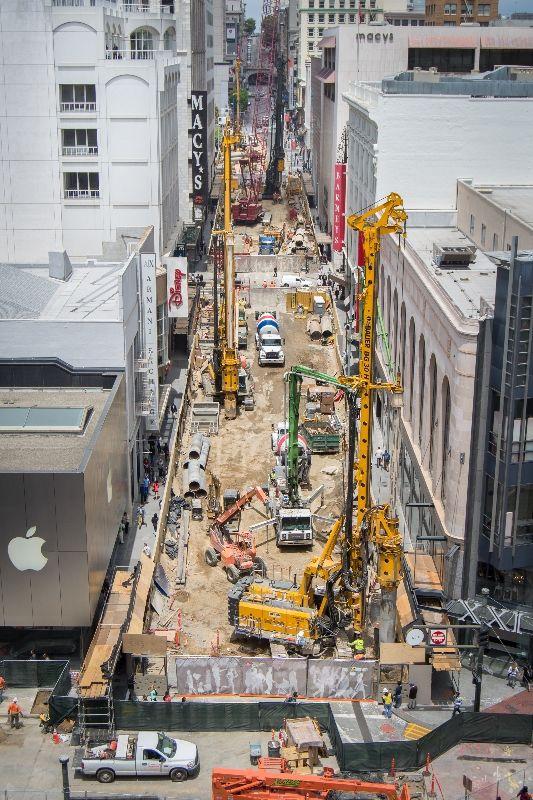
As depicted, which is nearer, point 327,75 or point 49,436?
point 49,436

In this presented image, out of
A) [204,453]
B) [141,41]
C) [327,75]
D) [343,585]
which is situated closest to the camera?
[343,585]

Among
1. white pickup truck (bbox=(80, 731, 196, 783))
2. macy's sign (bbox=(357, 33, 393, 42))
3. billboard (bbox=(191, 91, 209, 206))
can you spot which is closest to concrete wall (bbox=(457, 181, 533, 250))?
white pickup truck (bbox=(80, 731, 196, 783))

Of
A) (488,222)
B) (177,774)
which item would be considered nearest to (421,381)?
(488,222)

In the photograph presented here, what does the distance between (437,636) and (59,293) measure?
1164 inches

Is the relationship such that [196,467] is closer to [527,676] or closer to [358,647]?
[358,647]

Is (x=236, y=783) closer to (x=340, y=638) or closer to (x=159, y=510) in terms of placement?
(x=340, y=638)

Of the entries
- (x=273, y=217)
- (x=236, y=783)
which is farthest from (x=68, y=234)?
(x=273, y=217)

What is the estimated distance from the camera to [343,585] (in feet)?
152

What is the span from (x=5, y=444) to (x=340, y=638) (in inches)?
658

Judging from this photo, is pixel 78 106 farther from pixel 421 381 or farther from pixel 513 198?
pixel 421 381

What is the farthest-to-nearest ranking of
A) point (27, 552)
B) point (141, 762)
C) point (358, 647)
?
point (358, 647) < point (27, 552) < point (141, 762)

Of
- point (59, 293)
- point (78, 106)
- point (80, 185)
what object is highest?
point (78, 106)

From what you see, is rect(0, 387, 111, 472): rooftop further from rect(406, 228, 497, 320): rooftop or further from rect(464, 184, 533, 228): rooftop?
rect(464, 184, 533, 228): rooftop

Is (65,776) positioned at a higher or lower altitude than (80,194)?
lower
